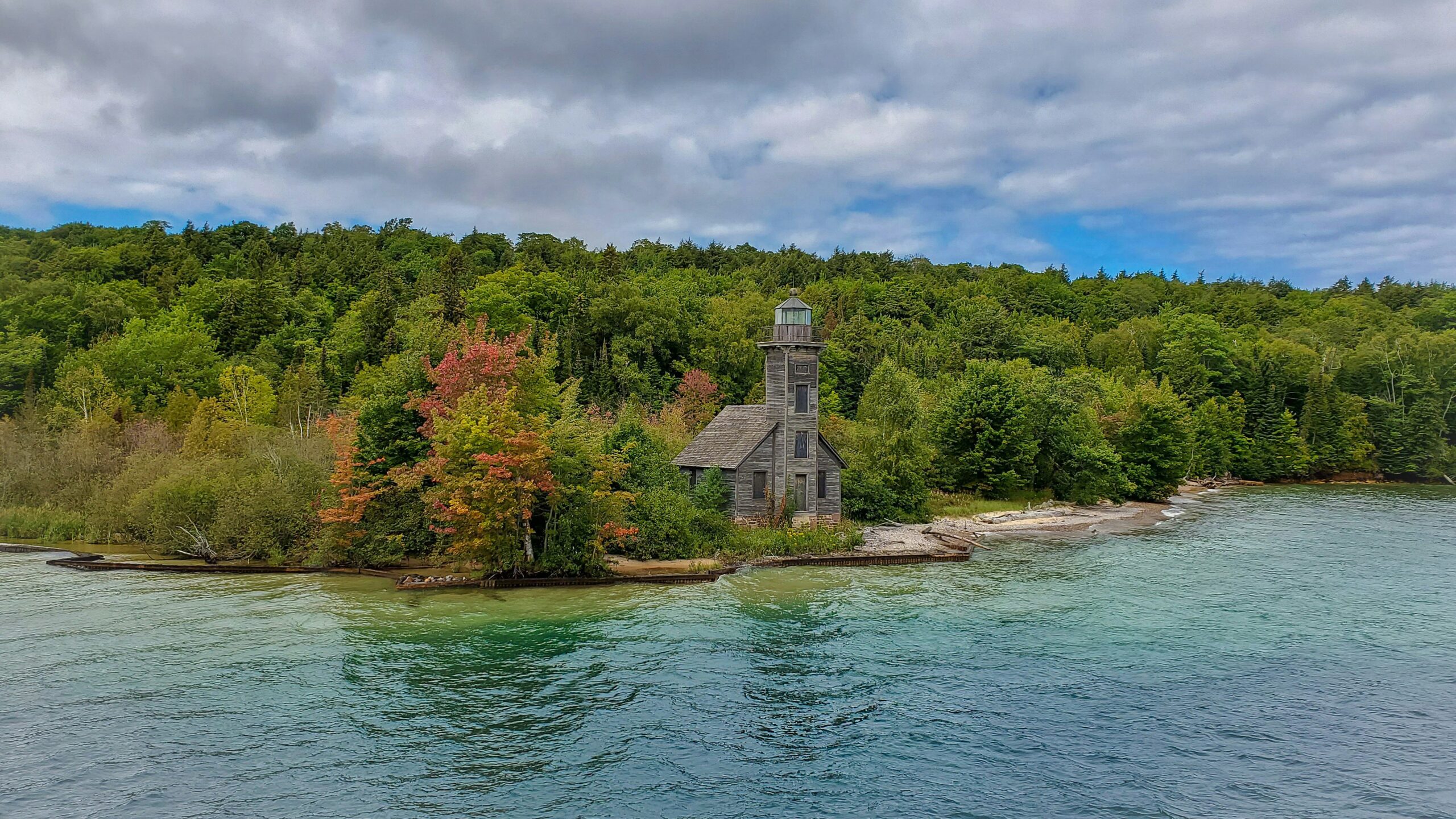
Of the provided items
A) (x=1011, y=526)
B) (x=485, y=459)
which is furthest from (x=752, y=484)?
(x=1011, y=526)

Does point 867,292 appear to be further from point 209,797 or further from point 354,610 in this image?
point 209,797

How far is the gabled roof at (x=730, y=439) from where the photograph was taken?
36.0 metres

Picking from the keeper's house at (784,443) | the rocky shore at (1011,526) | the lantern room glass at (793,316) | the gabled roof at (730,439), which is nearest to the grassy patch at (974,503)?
the rocky shore at (1011,526)

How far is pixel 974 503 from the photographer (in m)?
49.6

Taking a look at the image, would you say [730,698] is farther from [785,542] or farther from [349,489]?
[349,489]

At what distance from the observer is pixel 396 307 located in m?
67.2

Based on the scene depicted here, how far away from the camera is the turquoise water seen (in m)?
14.5

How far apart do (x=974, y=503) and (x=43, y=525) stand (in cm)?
4779

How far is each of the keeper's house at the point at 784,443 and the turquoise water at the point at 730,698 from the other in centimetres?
573

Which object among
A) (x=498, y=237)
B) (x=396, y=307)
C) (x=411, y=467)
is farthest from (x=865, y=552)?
(x=498, y=237)

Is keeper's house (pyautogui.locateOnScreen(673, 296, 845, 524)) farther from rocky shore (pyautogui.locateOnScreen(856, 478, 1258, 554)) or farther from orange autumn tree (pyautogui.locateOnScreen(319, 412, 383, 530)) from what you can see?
orange autumn tree (pyautogui.locateOnScreen(319, 412, 383, 530))

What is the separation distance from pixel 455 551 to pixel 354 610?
391 centimetres

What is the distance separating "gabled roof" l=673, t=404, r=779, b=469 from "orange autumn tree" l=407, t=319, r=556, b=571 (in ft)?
30.6

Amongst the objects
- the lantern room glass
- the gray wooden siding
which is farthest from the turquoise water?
the lantern room glass
